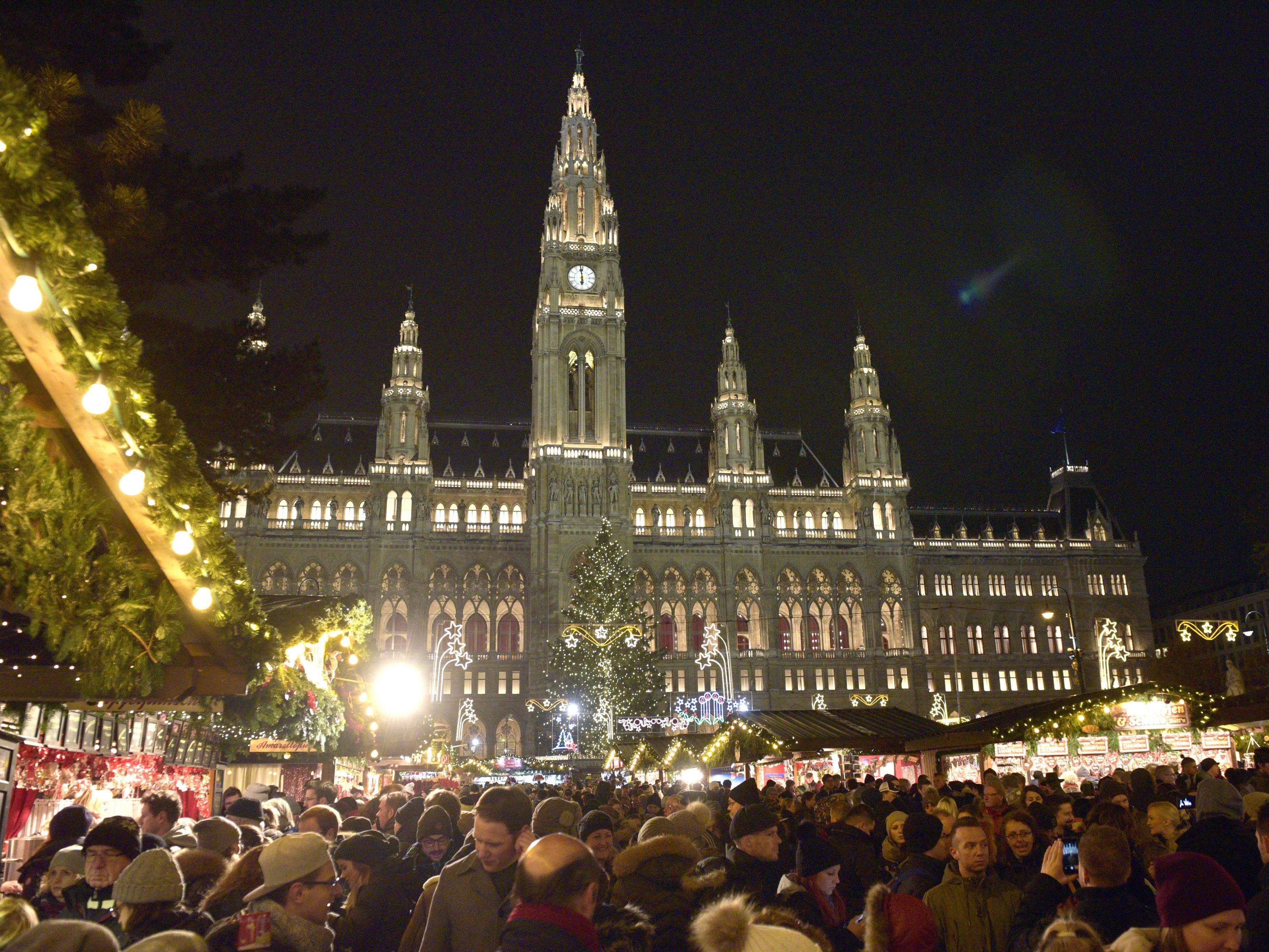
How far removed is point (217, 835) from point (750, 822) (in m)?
3.32

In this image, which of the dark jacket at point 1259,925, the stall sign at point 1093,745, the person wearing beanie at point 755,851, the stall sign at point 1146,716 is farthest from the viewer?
the stall sign at point 1093,745

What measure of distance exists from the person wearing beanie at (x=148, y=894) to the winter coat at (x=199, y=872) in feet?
3.51

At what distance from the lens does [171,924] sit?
4.24 meters

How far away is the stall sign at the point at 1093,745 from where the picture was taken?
15406 mm

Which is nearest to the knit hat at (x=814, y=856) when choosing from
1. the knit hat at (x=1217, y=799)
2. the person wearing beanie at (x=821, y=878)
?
the person wearing beanie at (x=821, y=878)

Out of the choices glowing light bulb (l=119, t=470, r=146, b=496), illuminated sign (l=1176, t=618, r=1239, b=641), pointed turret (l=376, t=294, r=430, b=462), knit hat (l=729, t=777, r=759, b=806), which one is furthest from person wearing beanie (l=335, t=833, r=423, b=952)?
pointed turret (l=376, t=294, r=430, b=462)

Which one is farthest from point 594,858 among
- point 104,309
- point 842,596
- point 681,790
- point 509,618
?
point 842,596

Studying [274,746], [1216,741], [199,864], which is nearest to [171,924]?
[199,864]

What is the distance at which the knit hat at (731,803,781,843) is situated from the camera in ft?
17.6

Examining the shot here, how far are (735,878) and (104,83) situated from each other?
9483mm

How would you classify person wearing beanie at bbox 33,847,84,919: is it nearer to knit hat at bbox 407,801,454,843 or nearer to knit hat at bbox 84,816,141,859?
knit hat at bbox 84,816,141,859

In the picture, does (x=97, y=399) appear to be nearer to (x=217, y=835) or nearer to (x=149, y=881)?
(x=149, y=881)

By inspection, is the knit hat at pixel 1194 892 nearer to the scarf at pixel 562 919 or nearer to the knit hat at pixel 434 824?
the scarf at pixel 562 919

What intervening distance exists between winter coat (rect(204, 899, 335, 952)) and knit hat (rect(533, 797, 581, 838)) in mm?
2325
